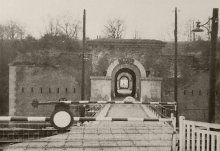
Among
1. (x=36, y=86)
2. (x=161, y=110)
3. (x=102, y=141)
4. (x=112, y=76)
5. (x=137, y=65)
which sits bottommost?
(x=161, y=110)

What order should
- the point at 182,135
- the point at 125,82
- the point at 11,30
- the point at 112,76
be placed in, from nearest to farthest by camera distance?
the point at 182,135, the point at 112,76, the point at 11,30, the point at 125,82

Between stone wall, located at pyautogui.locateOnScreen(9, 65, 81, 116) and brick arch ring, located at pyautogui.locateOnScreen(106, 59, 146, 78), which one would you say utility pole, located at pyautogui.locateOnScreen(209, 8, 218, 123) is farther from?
stone wall, located at pyautogui.locateOnScreen(9, 65, 81, 116)

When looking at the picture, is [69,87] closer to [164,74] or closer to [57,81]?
[57,81]

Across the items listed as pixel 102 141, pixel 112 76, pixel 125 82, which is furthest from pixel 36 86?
pixel 125 82

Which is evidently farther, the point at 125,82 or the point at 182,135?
the point at 125,82

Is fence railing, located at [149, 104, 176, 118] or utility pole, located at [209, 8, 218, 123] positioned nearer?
utility pole, located at [209, 8, 218, 123]

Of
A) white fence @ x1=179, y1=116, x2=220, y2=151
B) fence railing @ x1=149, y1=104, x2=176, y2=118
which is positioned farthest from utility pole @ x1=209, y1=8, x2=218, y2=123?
Answer: white fence @ x1=179, y1=116, x2=220, y2=151

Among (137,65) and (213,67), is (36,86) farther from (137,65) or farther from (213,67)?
(213,67)

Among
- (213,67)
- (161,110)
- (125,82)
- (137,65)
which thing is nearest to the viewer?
(213,67)

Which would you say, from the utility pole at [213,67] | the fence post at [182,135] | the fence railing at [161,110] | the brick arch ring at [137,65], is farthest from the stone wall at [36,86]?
the fence post at [182,135]

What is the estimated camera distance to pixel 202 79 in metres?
24.5

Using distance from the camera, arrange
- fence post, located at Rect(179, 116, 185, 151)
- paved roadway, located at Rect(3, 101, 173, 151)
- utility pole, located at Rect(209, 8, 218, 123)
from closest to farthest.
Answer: fence post, located at Rect(179, 116, 185, 151), paved roadway, located at Rect(3, 101, 173, 151), utility pole, located at Rect(209, 8, 218, 123)

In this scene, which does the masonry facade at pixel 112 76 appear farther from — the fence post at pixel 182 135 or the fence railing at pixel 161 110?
the fence post at pixel 182 135

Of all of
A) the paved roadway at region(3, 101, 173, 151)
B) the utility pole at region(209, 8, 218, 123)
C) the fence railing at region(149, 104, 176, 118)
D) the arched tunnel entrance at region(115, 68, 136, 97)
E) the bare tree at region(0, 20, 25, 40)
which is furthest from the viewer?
the bare tree at region(0, 20, 25, 40)
